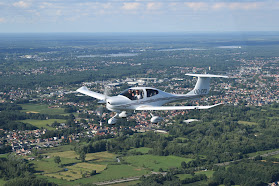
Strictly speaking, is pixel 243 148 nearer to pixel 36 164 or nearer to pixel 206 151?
pixel 206 151

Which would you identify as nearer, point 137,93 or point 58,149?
point 137,93

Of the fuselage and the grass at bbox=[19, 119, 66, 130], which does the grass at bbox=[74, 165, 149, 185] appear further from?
the grass at bbox=[19, 119, 66, 130]

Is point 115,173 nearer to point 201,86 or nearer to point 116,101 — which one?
point 201,86

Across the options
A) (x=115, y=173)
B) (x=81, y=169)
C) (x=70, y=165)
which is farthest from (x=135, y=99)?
(x=70, y=165)

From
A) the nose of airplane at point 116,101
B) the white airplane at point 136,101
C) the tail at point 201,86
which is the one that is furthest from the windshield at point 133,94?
the tail at point 201,86

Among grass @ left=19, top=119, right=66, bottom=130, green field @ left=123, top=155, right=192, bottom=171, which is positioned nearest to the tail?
green field @ left=123, top=155, right=192, bottom=171

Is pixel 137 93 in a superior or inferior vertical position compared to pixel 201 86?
superior

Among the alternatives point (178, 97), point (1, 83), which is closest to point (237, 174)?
point (178, 97)
